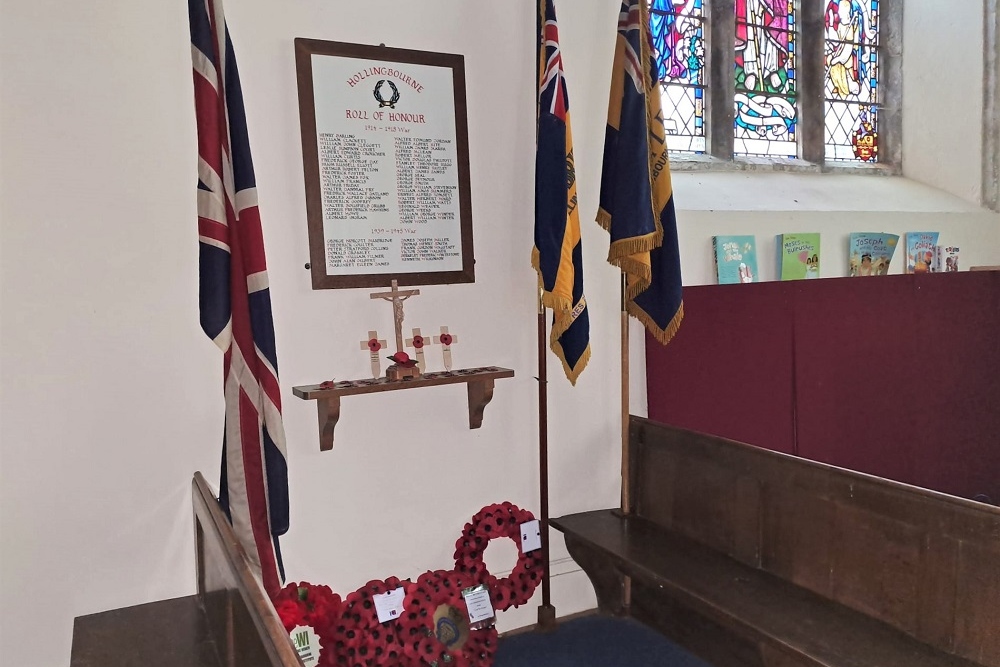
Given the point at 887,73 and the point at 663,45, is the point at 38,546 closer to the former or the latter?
the point at 663,45

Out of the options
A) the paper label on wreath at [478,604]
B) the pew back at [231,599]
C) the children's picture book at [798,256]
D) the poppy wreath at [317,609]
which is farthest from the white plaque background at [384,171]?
the children's picture book at [798,256]

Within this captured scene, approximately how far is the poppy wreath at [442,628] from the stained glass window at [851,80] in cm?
309

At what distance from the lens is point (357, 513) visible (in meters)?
2.52

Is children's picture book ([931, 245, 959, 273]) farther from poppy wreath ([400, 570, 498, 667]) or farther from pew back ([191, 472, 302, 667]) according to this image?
pew back ([191, 472, 302, 667])

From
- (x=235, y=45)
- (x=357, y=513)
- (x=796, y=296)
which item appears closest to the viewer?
(x=235, y=45)

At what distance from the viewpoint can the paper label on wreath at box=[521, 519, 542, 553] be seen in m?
2.66

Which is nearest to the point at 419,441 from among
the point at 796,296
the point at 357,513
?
the point at 357,513

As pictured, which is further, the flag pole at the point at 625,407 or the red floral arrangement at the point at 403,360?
the flag pole at the point at 625,407

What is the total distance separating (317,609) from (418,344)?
874 millimetres

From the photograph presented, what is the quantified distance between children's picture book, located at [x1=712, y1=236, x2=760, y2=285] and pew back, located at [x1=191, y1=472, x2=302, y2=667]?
2196mm

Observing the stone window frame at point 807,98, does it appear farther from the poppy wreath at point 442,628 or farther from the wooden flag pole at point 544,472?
the poppy wreath at point 442,628

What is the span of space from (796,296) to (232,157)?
91.9 inches

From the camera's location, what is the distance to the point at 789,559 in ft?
7.15

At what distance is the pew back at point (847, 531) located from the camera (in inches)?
66.8
